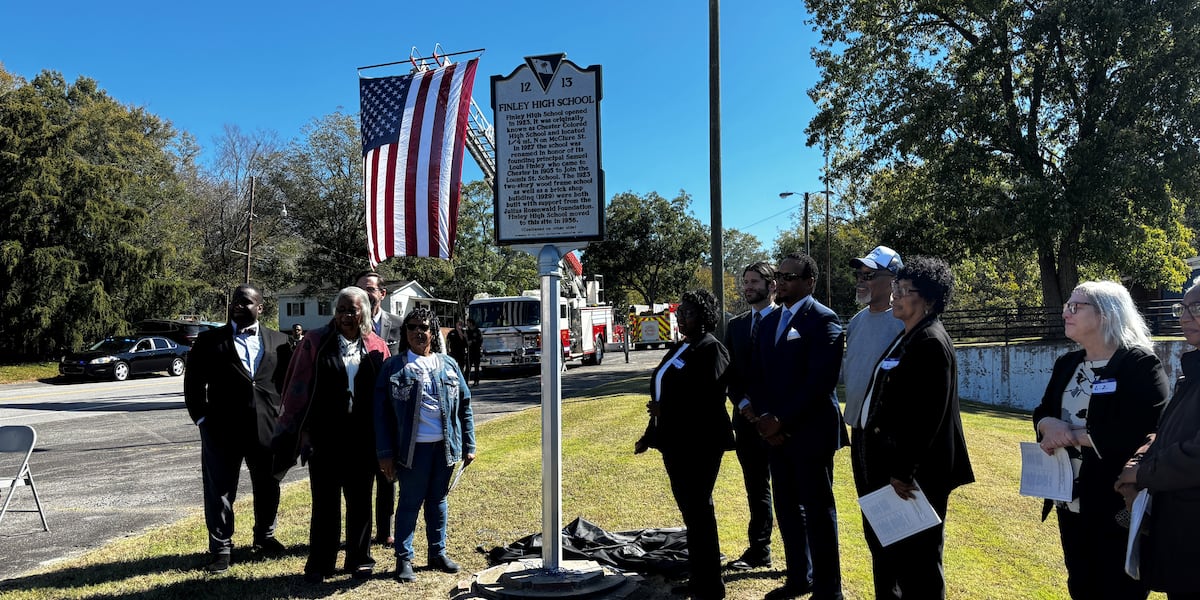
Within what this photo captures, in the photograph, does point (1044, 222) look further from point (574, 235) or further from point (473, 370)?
point (574, 235)

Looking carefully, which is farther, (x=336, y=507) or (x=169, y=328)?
(x=169, y=328)

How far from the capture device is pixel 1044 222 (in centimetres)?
2078

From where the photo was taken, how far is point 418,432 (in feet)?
16.1

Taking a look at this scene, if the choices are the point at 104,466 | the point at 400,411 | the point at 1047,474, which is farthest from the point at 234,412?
the point at 104,466

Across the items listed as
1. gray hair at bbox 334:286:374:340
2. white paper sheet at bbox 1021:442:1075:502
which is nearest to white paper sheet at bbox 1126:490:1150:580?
white paper sheet at bbox 1021:442:1075:502

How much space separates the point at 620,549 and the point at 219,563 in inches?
107

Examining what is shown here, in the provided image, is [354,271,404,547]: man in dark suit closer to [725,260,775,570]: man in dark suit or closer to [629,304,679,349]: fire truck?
[725,260,775,570]: man in dark suit

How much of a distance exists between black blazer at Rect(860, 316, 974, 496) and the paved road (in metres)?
4.96

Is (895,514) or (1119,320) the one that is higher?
(1119,320)

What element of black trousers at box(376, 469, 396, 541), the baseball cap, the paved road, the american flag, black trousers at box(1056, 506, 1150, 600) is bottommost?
the paved road

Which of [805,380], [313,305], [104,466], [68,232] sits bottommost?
[104,466]

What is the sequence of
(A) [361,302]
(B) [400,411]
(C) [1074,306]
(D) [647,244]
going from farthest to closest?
1. (D) [647,244]
2. (A) [361,302]
3. (B) [400,411]
4. (C) [1074,306]

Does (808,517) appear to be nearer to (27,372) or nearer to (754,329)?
(754,329)

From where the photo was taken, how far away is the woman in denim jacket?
191 inches
